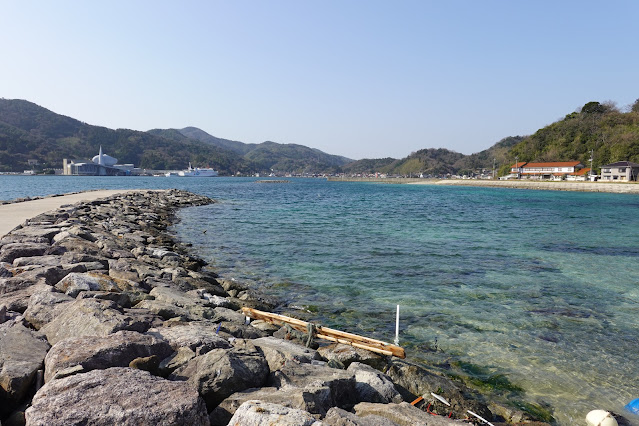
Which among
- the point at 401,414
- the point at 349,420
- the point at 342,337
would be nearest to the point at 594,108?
the point at 342,337

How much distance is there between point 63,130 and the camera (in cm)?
19275

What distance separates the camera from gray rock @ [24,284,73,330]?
438 centimetres

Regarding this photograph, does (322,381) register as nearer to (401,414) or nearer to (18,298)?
(401,414)

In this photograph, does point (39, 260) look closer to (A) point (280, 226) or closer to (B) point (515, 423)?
(B) point (515, 423)

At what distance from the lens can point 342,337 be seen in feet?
18.2

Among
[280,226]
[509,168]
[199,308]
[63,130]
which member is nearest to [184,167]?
[63,130]

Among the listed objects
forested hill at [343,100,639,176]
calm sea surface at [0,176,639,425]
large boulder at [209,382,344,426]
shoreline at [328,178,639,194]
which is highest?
forested hill at [343,100,639,176]

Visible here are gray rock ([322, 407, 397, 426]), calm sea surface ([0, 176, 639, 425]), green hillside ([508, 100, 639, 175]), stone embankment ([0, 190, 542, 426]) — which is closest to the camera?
stone embankment ([0, 190, 542, 426])

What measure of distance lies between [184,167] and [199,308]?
201m

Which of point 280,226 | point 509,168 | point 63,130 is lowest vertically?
point 280,226

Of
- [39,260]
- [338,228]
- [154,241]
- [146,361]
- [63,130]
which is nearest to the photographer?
[146,361]

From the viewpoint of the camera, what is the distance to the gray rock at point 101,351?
3008mm

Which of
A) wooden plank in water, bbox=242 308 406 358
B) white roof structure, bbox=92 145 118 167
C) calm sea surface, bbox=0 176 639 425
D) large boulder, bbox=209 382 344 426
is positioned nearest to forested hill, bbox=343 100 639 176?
calm sea surface, bbox=0 176 639 425

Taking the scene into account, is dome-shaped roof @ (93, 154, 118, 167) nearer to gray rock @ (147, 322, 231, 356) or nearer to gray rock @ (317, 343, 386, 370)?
gray rock @ (147, 322, 231, 356)
